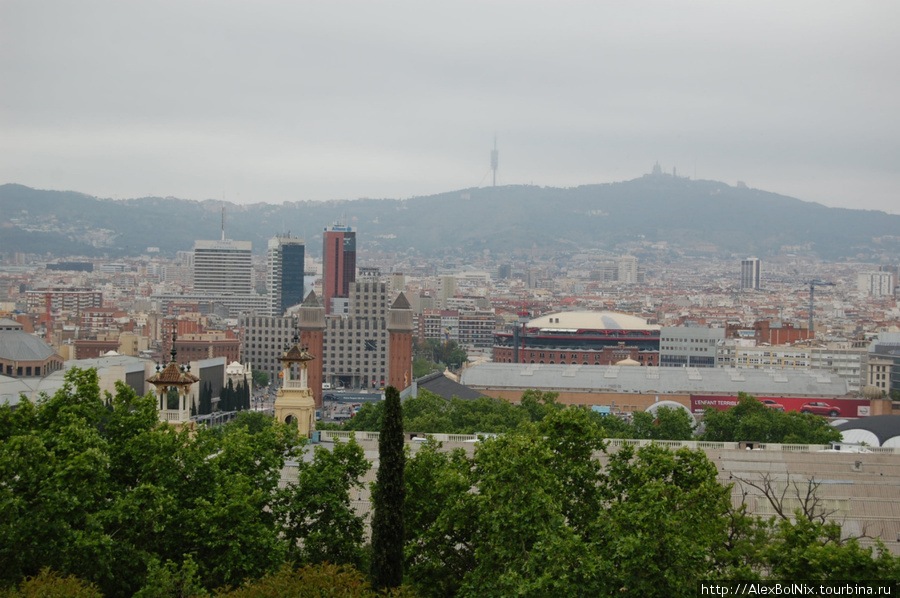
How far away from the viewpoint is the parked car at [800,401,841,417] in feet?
275

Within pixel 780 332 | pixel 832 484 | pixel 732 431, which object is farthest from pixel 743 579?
pixel 780 332

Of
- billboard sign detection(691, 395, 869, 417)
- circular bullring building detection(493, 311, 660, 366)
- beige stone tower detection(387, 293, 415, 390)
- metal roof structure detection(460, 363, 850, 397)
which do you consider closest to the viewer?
billboard sign detection(691, 395, 869, 417)

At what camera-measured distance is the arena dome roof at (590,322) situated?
444ft

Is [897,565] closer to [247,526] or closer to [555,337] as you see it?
[247,526]

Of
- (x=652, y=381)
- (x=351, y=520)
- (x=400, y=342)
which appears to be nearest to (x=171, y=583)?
(x=351, y=520)

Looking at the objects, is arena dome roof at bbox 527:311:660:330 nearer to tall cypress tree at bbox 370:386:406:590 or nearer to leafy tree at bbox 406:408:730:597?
leafy tree at bbox 406:408:730:597

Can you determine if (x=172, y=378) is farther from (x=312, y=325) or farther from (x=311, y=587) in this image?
(x=312, y=325)

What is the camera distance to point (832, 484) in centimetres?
3528

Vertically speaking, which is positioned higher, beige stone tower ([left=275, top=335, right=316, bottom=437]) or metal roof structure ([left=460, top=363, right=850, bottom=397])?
beige stone tower ([left=275, top=335, right=316, bottom=437])

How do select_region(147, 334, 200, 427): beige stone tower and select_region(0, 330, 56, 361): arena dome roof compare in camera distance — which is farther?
select_region(0, 330, 56, 361): arena dome roof

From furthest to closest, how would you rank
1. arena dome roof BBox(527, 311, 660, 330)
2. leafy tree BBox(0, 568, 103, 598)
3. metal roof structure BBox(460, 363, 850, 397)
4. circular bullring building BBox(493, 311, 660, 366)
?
arena dome roof BBox(527, 311, 660, 330) → circular bullring building BBox(493, 311, 660, 366) → metal roof structure BBox(460, 363, 850, 397) → leafy tree BBox(0, 568, 103, 598)

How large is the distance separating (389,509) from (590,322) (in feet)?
374

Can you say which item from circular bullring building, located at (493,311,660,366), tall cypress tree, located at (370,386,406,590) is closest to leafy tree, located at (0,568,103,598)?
tall cypress tree, located at (370,386,406,590)

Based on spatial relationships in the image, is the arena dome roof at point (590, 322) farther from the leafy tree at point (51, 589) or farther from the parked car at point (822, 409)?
the leafy tree at point (51, 589)
